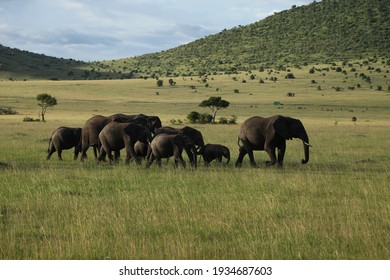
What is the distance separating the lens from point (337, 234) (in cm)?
963

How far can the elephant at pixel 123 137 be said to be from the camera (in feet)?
67.9

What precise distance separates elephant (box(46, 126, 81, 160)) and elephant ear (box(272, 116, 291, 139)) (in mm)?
8088

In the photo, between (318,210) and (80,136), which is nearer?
(318,210)

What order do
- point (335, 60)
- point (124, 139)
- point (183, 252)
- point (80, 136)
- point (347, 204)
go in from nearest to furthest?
point (183, 252) < point (347, 204) < point (124, 139) < point (80, 136) < point (335, 60)

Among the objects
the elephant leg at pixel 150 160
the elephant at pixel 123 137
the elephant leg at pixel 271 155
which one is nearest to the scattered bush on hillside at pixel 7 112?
the elephant at pixel 123 137

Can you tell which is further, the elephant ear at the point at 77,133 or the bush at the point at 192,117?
the bush at the point at 192,117

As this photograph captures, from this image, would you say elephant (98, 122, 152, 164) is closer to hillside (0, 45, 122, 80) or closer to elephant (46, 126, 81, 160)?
elephant (46, 126, 81, 160)

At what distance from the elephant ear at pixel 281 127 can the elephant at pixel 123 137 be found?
4.37 metres

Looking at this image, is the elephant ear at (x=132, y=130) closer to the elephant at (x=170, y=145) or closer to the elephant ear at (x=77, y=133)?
the elephant at (x=170, y=145)

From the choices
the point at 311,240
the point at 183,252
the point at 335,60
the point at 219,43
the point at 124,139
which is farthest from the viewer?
the point at 219,43

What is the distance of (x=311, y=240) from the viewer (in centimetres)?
927

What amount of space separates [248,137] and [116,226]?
1237 centimetres

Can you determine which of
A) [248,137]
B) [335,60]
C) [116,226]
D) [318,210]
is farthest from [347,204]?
[335,60]

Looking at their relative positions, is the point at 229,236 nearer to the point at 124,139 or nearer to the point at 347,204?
the point at 347,204
